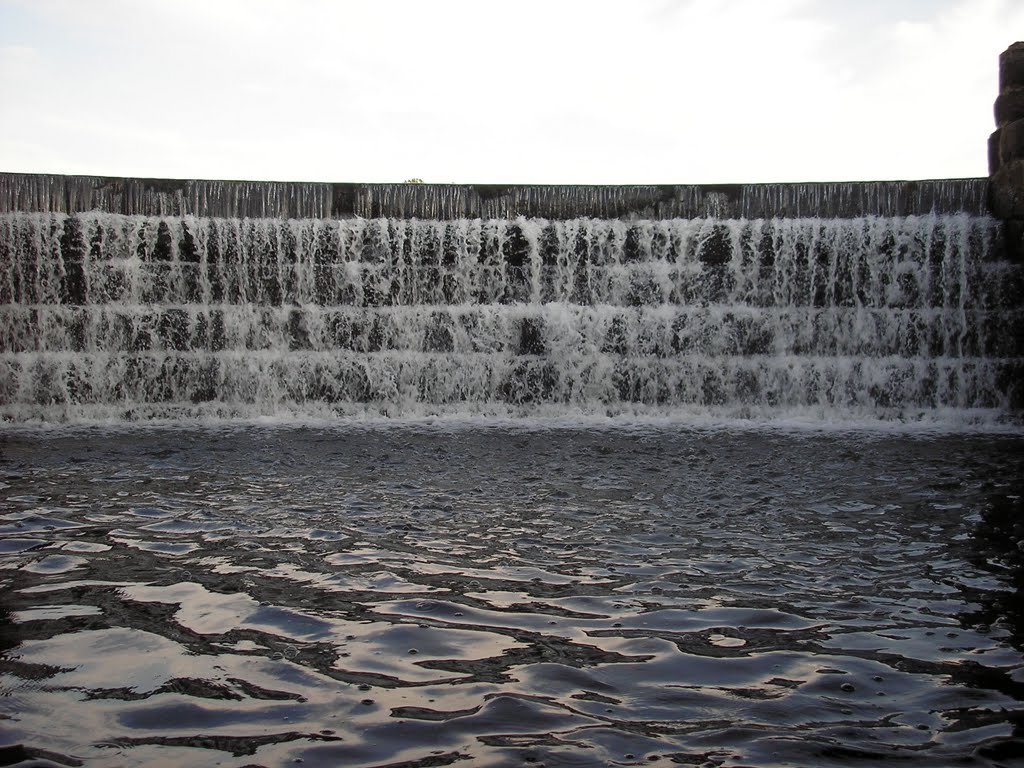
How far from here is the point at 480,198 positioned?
1817cm

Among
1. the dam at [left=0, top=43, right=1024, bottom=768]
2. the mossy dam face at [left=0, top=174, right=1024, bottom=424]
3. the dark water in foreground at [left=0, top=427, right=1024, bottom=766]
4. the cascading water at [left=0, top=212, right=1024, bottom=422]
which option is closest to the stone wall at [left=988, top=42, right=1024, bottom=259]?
the dam at [left=0, top=43, right=1024, bottom=768]

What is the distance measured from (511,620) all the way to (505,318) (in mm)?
12561

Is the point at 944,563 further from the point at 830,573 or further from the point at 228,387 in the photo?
the point at 228,387

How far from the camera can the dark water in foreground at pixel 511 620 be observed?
3816 mm

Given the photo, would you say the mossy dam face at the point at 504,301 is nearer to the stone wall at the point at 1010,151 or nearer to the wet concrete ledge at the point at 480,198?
the wet concrete ledge at the point at 480,198

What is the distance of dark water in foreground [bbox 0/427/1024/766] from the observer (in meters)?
3.82

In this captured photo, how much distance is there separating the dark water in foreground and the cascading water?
695cm

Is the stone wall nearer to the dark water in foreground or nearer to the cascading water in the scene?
the cascading water

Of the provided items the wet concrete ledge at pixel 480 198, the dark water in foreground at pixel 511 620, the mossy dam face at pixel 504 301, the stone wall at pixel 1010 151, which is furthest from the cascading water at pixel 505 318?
the dark water in foreground at pixel 511 620

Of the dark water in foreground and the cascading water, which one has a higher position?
the cascading water

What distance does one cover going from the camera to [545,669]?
453 centimetres

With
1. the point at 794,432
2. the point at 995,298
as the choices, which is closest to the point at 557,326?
the point at 794,432

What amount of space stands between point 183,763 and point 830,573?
4084 millimetres

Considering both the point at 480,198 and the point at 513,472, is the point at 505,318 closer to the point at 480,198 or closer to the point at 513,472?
the point at 480,198
